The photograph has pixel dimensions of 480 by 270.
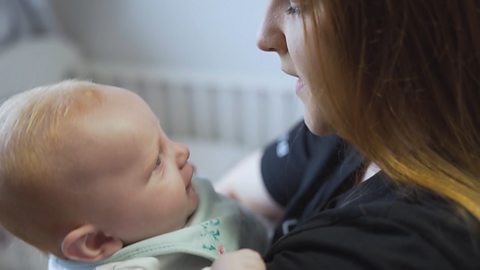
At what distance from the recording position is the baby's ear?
0.72 metres

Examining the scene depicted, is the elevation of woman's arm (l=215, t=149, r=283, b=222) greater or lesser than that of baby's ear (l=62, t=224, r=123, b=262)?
lesser

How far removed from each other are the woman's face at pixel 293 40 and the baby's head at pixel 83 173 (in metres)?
0.17

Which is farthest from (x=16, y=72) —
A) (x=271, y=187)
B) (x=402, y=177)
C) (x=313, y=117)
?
(x=402, y=177)

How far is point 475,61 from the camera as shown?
25.2 inches

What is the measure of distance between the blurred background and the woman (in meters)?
1.00

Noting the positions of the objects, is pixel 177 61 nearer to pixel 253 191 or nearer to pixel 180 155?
pixel 253 191

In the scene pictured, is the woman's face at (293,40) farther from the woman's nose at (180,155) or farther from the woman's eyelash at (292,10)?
the woman's nose at (180,155)

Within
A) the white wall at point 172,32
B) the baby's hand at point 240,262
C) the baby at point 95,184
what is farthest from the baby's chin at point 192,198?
the white wall at point 172,32

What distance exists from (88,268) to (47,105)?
201 millimetres

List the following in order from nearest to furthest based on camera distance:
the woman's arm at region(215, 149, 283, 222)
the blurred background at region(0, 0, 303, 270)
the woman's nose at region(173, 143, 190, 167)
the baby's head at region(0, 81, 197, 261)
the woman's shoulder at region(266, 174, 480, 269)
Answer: the woman's shoulder at region(266, 174, 480, 269)
the baby's head at region(0, 81, 197, 261)
the woman's nose at region(173, 143, 190, 167)
the woman's arm at region(215, 149, 283, 222)
the blurred background at region(0, 0, 303, 270)

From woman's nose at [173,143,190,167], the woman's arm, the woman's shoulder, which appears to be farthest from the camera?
the woman's arm

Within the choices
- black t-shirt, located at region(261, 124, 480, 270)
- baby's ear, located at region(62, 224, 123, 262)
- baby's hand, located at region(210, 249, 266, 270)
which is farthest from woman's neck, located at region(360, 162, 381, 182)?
baby's ear, located at region(62, 224, 123, 262)

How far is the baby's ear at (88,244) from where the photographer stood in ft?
2.37

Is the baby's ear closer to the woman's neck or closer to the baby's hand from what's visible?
the baby's hand
